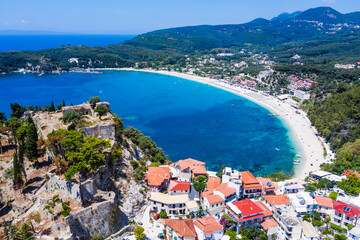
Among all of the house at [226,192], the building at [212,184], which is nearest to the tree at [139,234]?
the house at [226,192]

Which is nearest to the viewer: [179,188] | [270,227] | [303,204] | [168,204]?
[270,227]

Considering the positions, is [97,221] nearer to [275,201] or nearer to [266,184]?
[275,201]

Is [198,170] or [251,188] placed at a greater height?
[251,188]

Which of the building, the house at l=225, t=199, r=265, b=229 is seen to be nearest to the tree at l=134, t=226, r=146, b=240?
the house at l=225, t=199, r=265, b=229

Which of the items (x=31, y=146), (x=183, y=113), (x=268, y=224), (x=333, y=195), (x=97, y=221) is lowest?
(x=183, y=113)

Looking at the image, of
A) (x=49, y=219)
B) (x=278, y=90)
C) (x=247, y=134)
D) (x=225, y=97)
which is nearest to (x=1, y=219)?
(x=49, y=219)

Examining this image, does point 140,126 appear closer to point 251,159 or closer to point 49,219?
point 251,159

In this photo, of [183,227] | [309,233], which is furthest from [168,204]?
[309,233]
